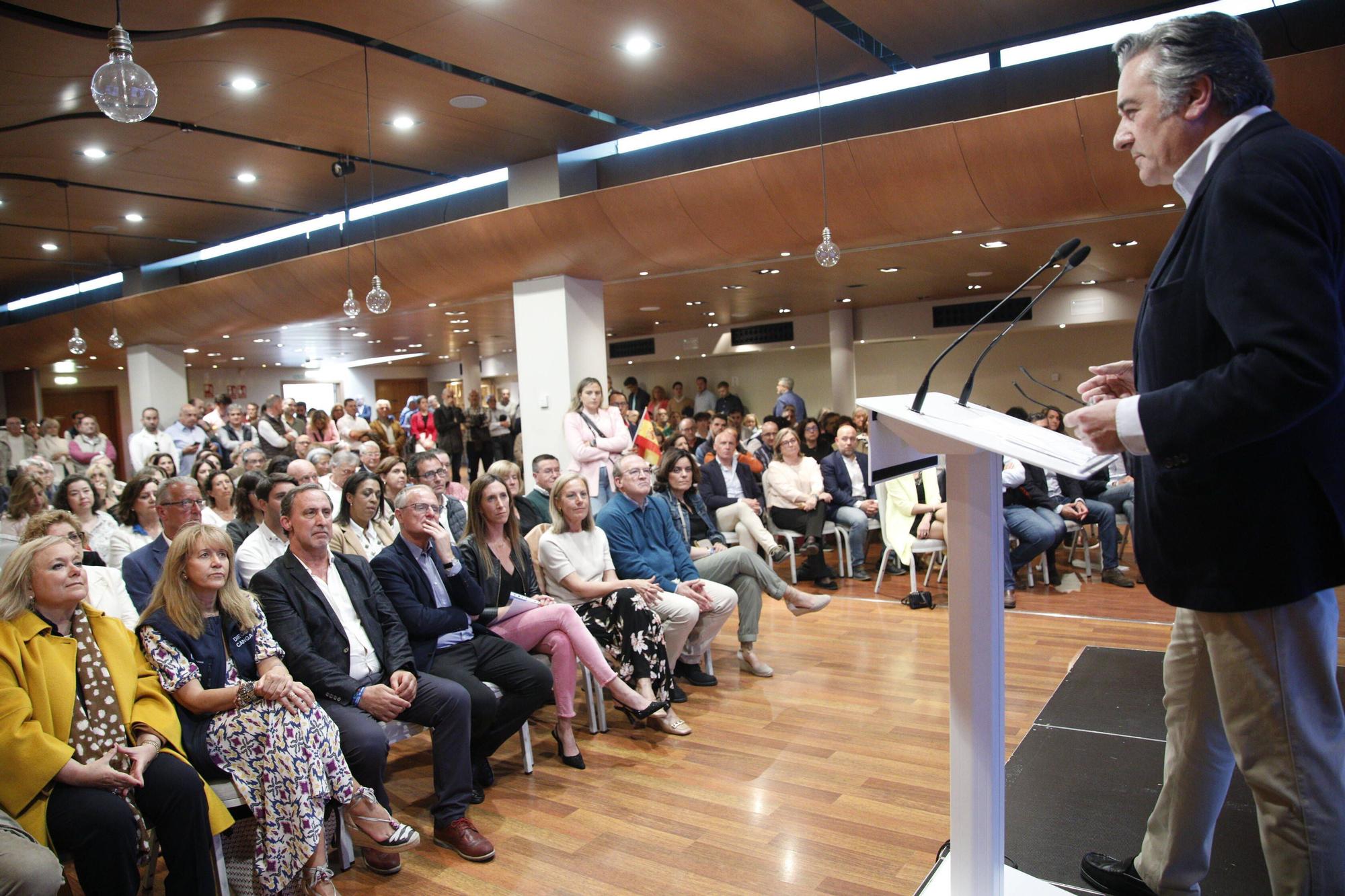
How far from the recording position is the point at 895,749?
3.26 m

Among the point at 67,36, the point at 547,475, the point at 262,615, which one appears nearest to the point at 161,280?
the point at 67,36

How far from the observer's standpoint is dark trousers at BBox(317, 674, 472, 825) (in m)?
2.62

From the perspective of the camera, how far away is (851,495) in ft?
22.1

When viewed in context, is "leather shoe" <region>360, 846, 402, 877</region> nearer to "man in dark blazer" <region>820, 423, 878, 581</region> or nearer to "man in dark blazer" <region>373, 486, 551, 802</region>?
"man in dark blazer" <region>373, 486, 551, 802</region>

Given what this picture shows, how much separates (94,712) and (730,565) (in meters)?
2.82

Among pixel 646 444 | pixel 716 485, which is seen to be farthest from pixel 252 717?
pixel 646 444

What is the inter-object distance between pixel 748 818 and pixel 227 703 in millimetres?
1588

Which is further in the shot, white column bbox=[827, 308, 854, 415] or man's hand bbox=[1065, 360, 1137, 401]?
white column bbox=[827, 308, 854, 415]

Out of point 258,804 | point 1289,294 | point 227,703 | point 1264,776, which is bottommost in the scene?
point 258,804

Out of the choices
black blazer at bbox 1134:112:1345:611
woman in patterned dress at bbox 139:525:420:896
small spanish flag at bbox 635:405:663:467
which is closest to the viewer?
black blazer at bbox 1134:112:1345:611

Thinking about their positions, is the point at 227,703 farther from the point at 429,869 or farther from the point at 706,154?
the point at 706,154

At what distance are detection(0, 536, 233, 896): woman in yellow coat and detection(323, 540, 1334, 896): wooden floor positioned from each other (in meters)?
0.55

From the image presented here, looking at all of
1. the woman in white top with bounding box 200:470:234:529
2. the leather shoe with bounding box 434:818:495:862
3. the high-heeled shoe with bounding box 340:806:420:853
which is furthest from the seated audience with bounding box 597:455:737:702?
the woman in white top with bounding box 200:470:234:529

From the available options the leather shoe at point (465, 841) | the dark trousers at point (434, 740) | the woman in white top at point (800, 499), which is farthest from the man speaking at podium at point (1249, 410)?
the woman in white top at point (800, 499)
